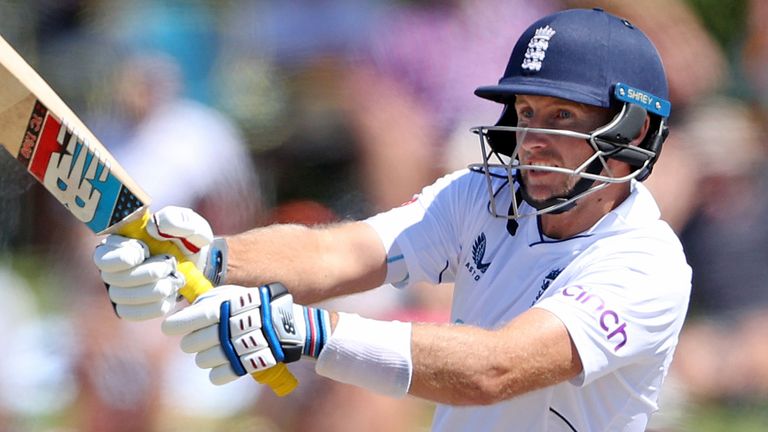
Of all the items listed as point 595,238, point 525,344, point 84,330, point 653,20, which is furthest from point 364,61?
point 525,344

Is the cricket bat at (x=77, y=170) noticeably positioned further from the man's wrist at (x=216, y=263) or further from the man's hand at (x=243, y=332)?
the man's wrist at (x=216, y=263)

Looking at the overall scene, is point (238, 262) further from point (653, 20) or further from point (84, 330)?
point (653, 20)

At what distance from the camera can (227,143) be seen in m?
4.48

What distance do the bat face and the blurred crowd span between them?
1.68 metres

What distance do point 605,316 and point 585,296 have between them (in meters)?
0.06

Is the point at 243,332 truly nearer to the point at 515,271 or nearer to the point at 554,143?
the point at 515,271

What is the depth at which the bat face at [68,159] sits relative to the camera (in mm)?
2635

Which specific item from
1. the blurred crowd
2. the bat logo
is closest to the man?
the bat logo

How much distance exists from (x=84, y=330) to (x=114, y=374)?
0.71ft

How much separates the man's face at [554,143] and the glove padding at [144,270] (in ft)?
2.89

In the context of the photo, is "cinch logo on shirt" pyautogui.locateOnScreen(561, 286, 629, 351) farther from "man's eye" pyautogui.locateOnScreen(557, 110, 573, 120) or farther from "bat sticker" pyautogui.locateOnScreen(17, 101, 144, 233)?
"bat sticker" pyautogui.locateOnScreen(17, 101, 144, 233)

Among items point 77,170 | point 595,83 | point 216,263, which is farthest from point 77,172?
point 595,83

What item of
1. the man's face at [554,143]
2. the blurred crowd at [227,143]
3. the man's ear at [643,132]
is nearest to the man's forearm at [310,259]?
the man's face at [554,143]

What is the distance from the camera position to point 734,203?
15.5ft
